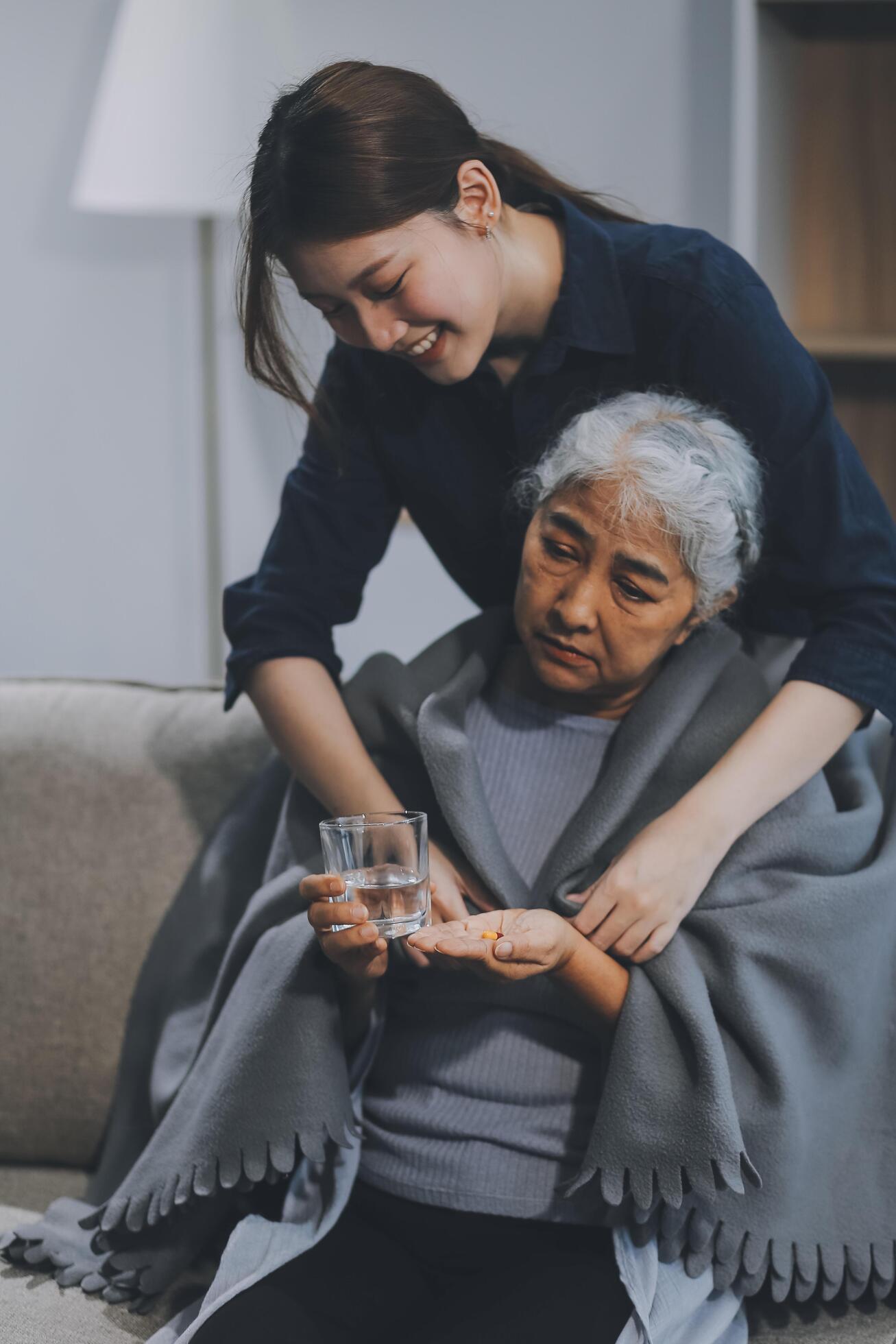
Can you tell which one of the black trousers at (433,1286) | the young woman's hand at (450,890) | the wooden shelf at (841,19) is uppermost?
the wooden shelf at (841,19)

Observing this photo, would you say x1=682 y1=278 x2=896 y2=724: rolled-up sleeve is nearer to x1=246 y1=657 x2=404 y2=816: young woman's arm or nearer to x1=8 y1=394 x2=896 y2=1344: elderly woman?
x1=8 y1=394 x2=896 y2=1344: elderly woman

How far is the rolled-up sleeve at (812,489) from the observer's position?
1318mm

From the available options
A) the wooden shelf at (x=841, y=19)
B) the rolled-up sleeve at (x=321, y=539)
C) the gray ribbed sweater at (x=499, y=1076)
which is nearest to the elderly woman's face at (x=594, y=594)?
the gray ribbed sweater at (x=499, y=1076)

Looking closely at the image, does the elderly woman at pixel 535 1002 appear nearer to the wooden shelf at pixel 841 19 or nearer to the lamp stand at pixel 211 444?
the wooden shelf at pixel 841 19

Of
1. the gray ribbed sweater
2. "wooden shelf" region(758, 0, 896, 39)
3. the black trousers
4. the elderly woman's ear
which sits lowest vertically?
the black trousers

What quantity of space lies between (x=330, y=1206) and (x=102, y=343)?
2066 millimetres

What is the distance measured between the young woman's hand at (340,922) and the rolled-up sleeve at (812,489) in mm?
519

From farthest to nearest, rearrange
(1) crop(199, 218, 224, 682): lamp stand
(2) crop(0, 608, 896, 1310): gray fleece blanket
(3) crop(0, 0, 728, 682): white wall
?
(1) crop(199, 218, 224, 682): lamp stand < (3) crop(0, 0, 728, 682): white wall < (2) crop(0, 608, 896, 1310): gray fleece blanket

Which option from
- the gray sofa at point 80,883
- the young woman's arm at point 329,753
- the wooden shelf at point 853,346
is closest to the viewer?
the young woman's arm at point 329,753

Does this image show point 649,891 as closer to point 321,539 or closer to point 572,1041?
point 572,1041

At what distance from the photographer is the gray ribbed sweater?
122 cm

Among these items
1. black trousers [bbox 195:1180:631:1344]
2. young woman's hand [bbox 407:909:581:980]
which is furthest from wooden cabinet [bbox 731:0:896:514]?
A: black trousers [bbox 195:1180:631:1344]

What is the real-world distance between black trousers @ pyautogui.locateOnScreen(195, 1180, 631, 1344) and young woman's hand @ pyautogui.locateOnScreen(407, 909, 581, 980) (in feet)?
0.90

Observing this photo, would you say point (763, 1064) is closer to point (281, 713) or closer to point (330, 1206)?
point (330, 1206)
